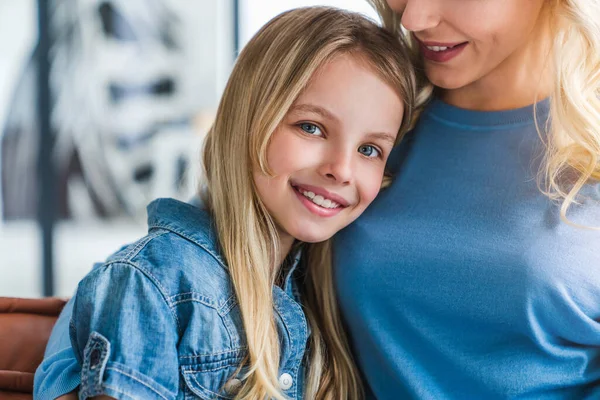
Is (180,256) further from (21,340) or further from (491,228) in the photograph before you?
(491,228)

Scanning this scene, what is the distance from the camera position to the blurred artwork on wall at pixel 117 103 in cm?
392

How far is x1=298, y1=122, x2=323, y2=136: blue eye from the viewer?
116cm

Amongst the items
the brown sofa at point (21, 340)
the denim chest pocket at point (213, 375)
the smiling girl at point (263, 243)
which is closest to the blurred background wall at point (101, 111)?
the brown sofa at point (21, 340)

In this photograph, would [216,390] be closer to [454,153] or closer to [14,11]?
[454,153]

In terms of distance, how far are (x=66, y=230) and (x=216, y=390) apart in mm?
3196

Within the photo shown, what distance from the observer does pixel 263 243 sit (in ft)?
3.80

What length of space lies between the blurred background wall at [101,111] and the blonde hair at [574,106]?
9.35ft

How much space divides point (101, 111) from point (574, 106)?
10.8 ft

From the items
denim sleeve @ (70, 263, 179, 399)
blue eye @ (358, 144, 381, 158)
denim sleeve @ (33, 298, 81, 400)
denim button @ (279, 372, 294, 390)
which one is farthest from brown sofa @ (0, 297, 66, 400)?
blue eye @ (358, 144, 381, 158)

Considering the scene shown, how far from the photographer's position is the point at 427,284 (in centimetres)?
116

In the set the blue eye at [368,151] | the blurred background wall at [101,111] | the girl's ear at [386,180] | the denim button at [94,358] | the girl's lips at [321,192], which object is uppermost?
the blue eye at [368,151]

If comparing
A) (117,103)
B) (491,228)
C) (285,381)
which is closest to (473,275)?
(491,228)

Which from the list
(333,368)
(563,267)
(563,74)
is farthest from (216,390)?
(563,74)

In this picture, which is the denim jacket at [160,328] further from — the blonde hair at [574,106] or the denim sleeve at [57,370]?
the blonde hair at [574,106]
